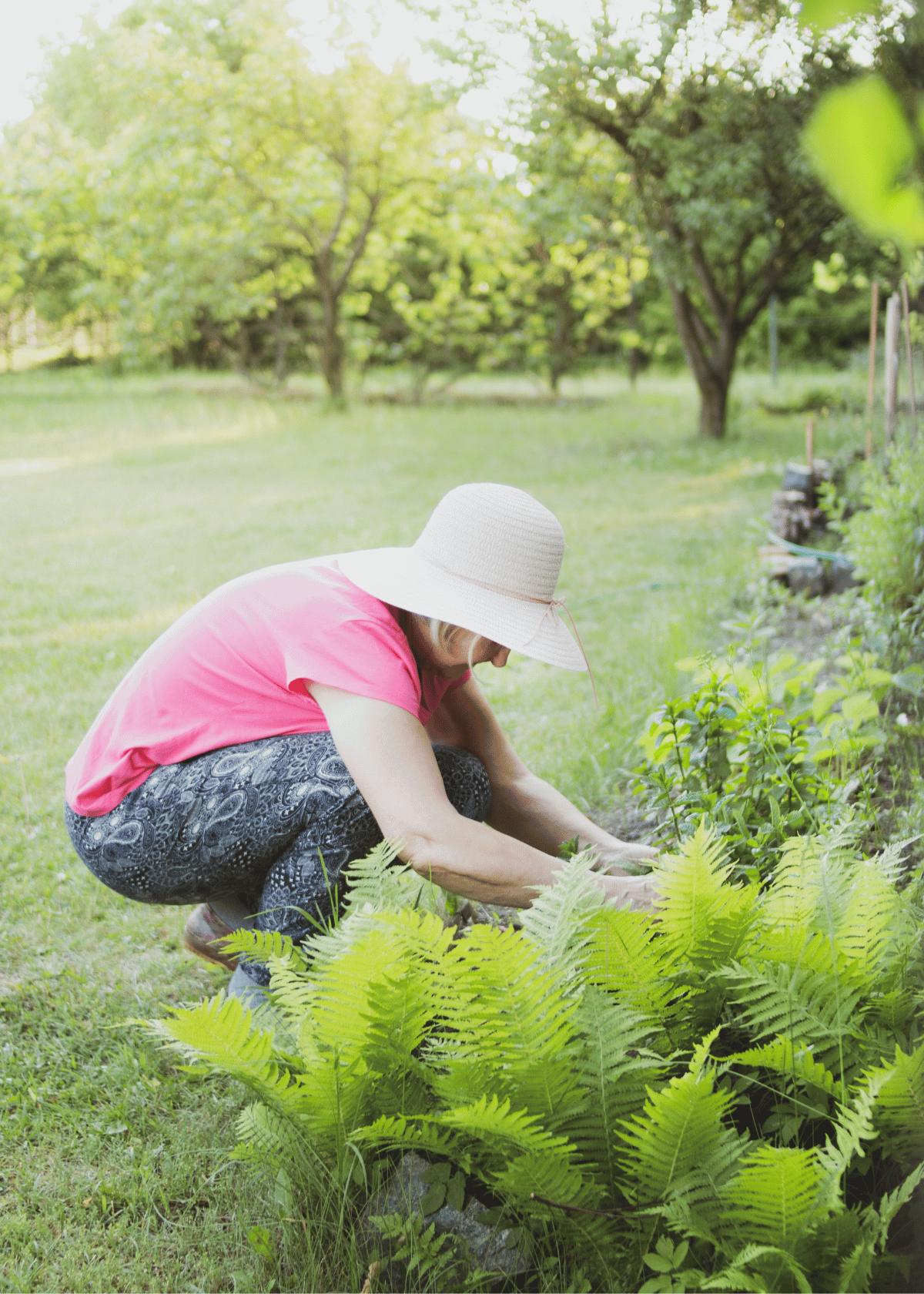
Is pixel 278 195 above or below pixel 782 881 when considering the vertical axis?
above

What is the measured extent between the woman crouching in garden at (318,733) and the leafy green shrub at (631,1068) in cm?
22

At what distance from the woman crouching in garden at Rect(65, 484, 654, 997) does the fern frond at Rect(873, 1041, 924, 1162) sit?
2.19 feet

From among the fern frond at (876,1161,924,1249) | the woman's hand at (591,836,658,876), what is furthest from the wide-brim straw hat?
the fern frond at (876,1161,924,1249)

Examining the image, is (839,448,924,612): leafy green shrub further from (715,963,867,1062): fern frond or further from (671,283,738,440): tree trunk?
(671,283,738,440): tree trunk

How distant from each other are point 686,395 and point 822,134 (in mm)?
19594

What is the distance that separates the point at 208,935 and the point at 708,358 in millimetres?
11327

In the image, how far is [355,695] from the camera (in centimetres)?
202

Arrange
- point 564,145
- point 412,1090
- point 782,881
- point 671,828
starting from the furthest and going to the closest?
point 564,145, point 671,828, point 782,881, point 412,1090

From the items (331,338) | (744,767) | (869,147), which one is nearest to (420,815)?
(744,767)

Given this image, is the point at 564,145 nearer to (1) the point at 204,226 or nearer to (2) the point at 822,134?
(1) the point at 204,226

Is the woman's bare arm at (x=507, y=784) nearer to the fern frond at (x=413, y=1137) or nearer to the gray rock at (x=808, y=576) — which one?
the fern frond at (x=413, y=1137)

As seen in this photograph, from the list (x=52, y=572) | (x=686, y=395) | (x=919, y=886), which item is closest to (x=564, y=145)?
(x=52, y=572)

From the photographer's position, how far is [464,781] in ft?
8.16

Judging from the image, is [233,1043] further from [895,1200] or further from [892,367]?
[892,367]
